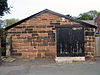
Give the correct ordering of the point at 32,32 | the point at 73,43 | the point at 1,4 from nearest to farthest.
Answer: the point at 73,43 < the point at 32,32 < the point at 1,4

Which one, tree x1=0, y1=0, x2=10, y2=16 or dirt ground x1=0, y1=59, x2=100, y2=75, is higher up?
tree x1=0, y1=0, x2=10, y2=16

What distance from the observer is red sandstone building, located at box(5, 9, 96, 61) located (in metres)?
9.70

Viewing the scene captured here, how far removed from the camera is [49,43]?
10227mm

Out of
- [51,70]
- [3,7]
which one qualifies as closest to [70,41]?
[51,70]

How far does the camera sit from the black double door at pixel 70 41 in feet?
31.7

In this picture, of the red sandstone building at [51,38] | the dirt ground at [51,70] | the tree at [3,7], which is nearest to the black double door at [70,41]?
the red sandstone building at [51,38]

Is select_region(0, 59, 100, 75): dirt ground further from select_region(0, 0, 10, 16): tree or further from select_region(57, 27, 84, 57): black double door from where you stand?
select_region(0, 0, 10, 16): tree

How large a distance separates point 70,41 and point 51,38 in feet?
4.97

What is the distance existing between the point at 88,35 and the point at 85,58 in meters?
1.77

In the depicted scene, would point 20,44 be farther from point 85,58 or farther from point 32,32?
point 85,58

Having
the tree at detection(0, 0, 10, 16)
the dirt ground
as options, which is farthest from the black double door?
the tree at detection(0, 0, 10, 16)

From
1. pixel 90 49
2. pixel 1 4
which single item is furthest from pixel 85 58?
pixel 1 4

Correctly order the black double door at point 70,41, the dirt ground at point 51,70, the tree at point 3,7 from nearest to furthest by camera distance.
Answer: the dirt ground at point 51,70, the black double door at point 70,41, the tree at point 3,7

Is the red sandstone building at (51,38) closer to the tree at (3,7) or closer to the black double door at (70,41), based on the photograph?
the black double door at (70,41)
